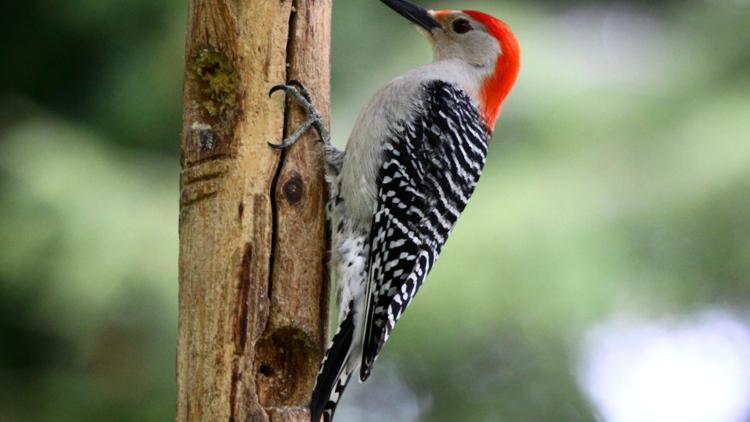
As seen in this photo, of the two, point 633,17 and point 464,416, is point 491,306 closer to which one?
point 464,416

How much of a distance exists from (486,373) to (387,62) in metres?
2.05

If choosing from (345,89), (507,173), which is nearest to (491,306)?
(507,173)

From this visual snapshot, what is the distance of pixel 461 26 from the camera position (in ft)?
17.7

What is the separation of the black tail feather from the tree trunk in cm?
7

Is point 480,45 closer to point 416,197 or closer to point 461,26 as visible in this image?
point 461,26

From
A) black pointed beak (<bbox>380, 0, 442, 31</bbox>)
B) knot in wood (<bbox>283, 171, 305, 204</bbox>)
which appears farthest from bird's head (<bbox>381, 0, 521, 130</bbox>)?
knot in wood (<bbox>283, 171, 305, 204</bbox>)

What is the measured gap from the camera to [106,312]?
5.79 meters

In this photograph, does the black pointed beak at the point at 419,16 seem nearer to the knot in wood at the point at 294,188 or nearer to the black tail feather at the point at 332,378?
the knot in wood at the point at 294,188

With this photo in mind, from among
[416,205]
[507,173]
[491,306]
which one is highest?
[416,205]

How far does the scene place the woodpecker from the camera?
4.12 meters

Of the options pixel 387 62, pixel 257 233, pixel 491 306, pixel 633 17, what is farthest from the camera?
pixel 633 17

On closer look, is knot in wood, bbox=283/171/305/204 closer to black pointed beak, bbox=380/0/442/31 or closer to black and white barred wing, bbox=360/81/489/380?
black and white barred wing, bbox=360/81/489/380

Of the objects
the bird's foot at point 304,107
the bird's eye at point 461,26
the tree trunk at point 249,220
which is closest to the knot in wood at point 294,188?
Answer: the tree trunk at point 249,220

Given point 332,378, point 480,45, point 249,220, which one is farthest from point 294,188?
point 480,45
